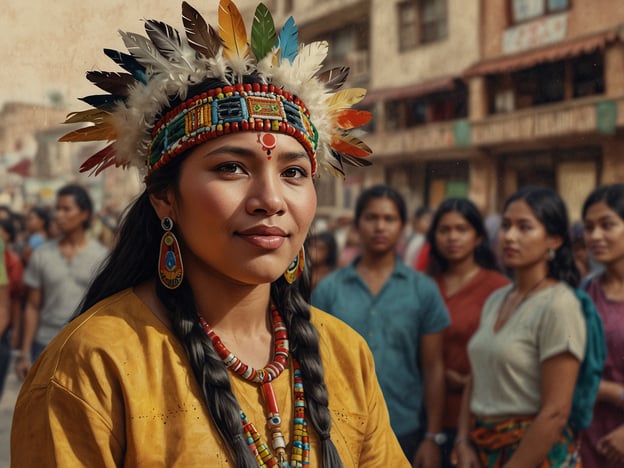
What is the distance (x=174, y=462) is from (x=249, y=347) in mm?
319

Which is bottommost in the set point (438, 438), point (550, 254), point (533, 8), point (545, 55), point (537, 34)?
point (438, 438)

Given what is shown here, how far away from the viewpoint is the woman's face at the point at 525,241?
3357 millimetres

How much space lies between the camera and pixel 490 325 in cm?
339

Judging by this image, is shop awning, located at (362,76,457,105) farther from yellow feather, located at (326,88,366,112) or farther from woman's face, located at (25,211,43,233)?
yellow feather, located at (326,88,366,112)

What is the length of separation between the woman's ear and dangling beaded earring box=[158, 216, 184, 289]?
0.03ft

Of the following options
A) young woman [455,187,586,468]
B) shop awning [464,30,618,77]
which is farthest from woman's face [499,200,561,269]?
shop awning [464,30,618,77]

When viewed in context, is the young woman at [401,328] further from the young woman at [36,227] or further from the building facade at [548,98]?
the building facade at [548,98]

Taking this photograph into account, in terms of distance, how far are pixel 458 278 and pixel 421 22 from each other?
6958 millimetres

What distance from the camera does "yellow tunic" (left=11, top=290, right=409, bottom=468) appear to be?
1.42 m

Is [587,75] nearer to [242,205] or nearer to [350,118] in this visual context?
[350,118]

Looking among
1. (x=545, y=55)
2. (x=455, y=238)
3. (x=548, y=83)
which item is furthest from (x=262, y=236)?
(x=548, y=83)

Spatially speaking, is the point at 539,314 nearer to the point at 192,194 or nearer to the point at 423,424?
the point at 423,424

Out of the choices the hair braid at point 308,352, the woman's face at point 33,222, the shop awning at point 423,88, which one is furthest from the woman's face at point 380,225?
the shop awning at point 423,88

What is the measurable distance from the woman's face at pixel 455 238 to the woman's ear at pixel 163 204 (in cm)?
284
